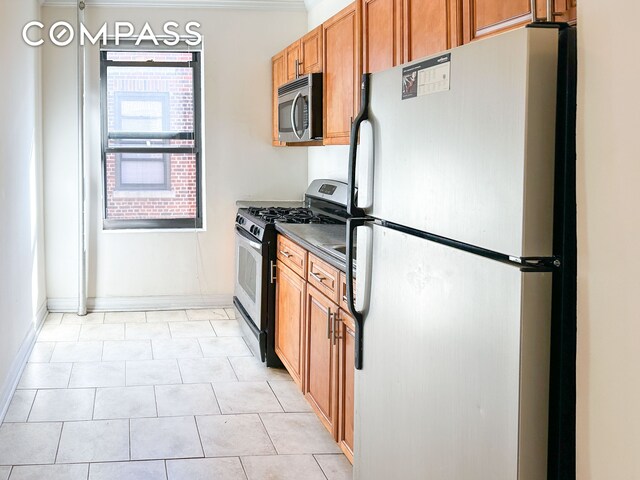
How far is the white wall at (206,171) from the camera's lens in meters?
6.05

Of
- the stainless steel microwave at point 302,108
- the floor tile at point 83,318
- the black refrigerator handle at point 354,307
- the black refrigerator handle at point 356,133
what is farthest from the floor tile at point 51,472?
the floor tile at point 83,318

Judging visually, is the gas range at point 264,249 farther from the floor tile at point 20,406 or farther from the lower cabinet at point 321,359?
the floor tile at point 20,406

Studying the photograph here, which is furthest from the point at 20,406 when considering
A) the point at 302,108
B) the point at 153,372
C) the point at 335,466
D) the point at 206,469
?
the point at 302,108

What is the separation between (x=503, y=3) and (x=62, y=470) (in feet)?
8.05

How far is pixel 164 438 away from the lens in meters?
3.53

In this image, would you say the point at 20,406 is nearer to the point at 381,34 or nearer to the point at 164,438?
the point at 164,438

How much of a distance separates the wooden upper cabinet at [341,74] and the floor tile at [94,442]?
1848mm

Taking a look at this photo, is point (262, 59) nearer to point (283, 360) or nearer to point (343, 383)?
point (283, 360)

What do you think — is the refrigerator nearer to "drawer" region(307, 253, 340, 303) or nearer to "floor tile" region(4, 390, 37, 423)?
"drawer" region(307, 253, 340, 303)

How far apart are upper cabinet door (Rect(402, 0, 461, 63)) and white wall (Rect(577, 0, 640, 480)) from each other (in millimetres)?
1207

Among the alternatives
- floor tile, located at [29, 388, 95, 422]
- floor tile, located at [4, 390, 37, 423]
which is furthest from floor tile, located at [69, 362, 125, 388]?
floor tile, located at [4, 390, 37, 423]

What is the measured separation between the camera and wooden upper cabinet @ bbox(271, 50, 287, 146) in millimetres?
5852

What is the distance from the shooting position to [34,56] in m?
5.59

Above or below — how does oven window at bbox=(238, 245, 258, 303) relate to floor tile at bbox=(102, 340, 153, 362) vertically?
above
